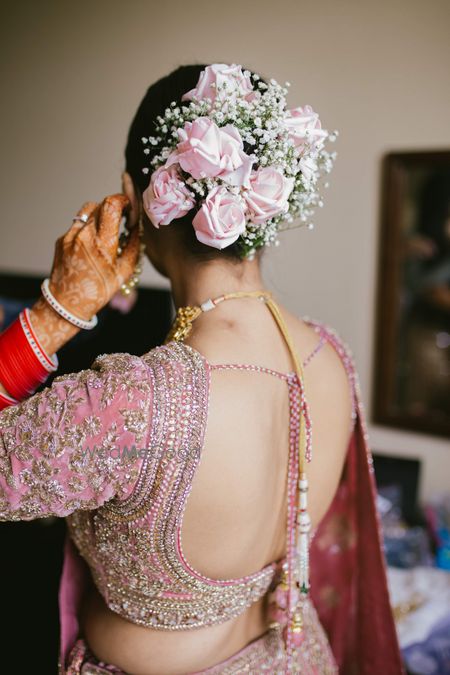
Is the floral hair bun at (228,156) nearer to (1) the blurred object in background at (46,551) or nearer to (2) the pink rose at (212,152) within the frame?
(2) the pink rose at (212,152)

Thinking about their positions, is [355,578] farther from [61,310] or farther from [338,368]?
[61,310]

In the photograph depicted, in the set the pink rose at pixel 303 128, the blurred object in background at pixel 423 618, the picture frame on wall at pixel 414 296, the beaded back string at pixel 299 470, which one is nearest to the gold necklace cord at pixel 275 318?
the beaded back string at pixel 299 470

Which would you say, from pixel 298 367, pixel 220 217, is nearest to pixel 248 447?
pixel 298 367

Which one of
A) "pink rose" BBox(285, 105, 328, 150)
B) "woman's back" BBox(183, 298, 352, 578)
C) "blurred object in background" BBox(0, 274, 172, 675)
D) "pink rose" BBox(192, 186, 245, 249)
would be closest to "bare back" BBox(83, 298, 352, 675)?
"woman's back" BBox(183, 298, 352, 578)

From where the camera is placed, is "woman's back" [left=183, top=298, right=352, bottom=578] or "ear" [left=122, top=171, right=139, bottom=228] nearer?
"woman's back" [left=183, top=298, right=352, bottom=578]

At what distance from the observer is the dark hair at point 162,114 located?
816 millimetres

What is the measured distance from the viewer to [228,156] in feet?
2.30

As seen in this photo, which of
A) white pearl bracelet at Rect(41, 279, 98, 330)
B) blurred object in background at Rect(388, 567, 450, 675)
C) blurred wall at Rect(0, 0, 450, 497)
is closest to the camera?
white pearl bracelet at Rect(41, 279, 98, 330)

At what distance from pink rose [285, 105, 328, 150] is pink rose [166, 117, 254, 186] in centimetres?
10

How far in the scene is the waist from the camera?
87cm

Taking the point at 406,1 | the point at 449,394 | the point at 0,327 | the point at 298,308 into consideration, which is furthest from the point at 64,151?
the point at 449,394

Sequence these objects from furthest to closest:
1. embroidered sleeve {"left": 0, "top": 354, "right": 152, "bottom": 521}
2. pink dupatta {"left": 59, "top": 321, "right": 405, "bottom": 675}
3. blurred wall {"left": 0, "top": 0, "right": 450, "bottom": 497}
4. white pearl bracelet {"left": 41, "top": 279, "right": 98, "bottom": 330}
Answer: blurred wall {"left": 0, "top": 0, "right": 450, "bottom": 497} → pink dupatta {"left": 59, "top": 321, "right": 405, "bottom": 675} → white pearl bracelet {"left": 41, "top": 279, "right": 98, "bottom": 330} → embroidered sleeve {"left": 0, "top": 354, "right": 152, "bottom": 521}

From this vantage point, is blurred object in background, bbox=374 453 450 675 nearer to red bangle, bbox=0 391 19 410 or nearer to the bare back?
the bare back

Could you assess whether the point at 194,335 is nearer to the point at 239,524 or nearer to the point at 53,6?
the point at 239,524
